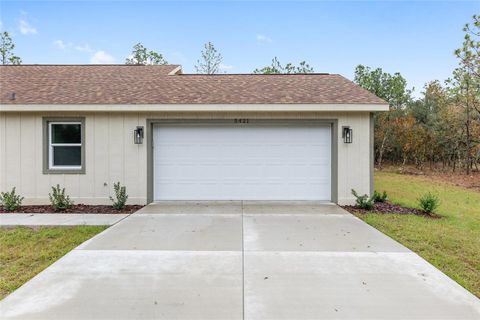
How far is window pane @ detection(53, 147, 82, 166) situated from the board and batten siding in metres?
0.31

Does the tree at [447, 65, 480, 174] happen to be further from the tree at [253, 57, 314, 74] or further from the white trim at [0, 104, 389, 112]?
the white trim at [0, 104, 389, 112]

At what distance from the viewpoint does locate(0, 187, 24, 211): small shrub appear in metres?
7.88

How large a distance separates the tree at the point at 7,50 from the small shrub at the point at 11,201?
59.7 feet

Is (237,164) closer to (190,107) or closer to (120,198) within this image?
(190,107)

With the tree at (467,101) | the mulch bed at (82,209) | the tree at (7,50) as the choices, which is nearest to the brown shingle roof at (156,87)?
the mulch bed at (82,209)

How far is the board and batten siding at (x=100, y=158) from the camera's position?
335 inches

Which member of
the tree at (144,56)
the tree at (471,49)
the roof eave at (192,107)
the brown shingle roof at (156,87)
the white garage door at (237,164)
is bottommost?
the white garage door at (237,164)

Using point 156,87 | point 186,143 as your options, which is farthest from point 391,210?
point 156,87

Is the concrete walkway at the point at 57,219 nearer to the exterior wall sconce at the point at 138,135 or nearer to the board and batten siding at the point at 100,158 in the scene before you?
the board and batten siding at the point at 100,158

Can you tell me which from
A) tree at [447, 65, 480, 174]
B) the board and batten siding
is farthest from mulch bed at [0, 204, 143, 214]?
tree at [447, 65, 480, 174]

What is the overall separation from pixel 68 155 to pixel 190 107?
3.68 meters

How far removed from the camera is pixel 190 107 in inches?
327

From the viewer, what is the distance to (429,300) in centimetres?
314

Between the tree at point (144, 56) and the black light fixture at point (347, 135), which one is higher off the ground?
the tree at point (144, 56)
